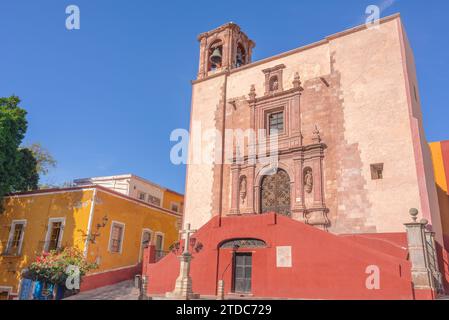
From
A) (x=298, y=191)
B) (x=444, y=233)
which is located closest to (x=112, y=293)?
(x=298, y=191)

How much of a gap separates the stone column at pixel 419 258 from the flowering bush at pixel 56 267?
1292 cm

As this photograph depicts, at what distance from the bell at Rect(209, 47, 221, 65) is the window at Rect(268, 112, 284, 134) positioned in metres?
5.83

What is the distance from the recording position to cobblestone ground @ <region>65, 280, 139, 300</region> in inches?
590

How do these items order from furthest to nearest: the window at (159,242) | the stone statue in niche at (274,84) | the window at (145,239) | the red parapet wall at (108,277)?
the window at (159,242) → the window at (145,239) → the stone statue in niche at (274,84) → the red parapet wall at (108,277)

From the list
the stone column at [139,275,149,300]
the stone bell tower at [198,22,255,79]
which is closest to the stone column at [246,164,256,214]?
the stone column at [139,275,149,300]

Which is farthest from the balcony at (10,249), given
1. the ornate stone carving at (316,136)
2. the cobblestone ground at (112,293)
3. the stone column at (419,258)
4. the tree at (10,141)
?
the stone column at (419,258)

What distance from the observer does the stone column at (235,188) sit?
1816 centimetres

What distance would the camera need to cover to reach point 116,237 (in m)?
19.4

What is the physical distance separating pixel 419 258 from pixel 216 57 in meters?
16.4

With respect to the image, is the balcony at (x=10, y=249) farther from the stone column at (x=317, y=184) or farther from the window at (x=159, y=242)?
the stone column at (x=317, y=184)
